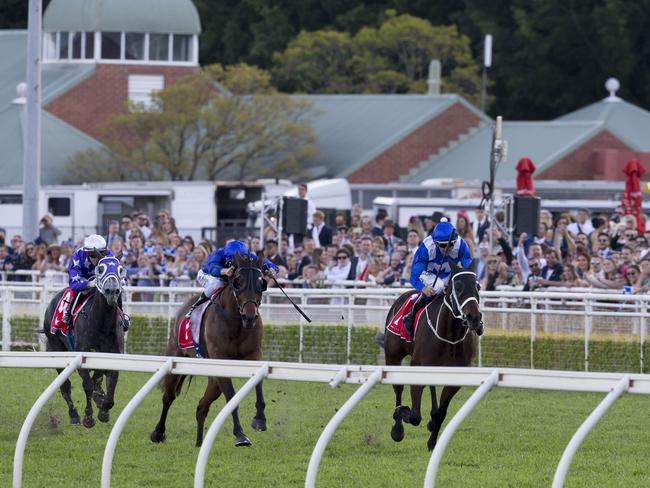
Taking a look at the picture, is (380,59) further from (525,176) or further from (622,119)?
(525,176)

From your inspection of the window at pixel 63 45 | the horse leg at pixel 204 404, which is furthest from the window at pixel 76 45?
the horse leg at pixel 204 404

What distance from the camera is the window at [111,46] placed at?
46.7 metres

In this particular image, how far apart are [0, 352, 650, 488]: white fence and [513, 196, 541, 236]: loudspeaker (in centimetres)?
1022

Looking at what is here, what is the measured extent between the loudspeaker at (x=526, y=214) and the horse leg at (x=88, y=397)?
7.45 m

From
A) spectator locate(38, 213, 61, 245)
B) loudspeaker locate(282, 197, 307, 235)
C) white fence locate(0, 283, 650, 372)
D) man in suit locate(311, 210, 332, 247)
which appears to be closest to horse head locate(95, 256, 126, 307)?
white fence locate(0, 283, 650, 372)

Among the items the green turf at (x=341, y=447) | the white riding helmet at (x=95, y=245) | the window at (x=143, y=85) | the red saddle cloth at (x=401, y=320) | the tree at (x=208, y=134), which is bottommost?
the green turf at (x=341, y=447)

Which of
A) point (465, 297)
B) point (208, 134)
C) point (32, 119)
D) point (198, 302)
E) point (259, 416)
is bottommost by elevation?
point (259, 416)

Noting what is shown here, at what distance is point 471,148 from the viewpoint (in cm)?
4612

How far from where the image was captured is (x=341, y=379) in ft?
25.6

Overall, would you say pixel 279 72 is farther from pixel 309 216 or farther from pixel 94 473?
pixel 94 473

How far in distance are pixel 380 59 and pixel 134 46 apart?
33.1ft

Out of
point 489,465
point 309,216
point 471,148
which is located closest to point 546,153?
A: point 471,148

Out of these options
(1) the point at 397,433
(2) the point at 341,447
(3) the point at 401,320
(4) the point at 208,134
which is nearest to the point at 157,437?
(2) the point at 341,447

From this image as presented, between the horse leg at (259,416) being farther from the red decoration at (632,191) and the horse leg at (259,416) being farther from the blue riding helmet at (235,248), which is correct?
the red decoration at (632,191)
